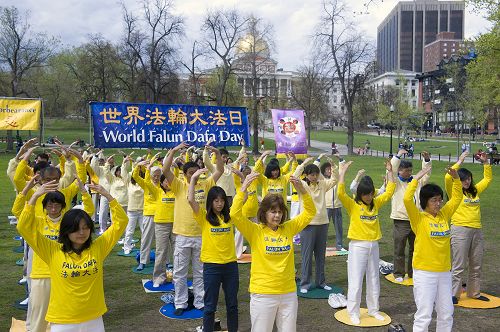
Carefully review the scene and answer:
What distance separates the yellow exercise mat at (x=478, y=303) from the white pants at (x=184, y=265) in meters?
3.92

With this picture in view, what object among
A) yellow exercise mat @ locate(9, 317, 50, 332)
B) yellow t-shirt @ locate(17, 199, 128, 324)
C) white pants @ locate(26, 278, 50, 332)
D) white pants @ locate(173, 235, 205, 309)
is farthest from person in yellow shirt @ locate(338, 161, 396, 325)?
yellow exercise mat @ locate(9, 317, 50, 332)

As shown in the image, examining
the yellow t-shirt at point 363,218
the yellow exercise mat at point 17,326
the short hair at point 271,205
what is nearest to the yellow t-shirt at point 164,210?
the yellow exercise mat at point 17,326

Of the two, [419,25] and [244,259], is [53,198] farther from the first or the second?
[419,25]

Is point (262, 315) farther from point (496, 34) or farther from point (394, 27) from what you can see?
point (394, 27)

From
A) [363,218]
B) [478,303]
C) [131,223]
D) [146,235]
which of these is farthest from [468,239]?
[131,223]

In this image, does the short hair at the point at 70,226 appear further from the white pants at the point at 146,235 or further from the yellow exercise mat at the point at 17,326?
the white pants at the point at 146,235

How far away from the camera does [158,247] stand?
7664 mm

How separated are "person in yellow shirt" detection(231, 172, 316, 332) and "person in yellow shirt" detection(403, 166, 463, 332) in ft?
4.88

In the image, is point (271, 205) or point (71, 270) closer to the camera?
point (71, 270)

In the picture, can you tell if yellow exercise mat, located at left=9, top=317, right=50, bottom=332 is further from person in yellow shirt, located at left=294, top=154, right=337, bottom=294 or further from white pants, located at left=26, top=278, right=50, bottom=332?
person in yellow shirt, located at left=294, top=154, right=337, bottom=294

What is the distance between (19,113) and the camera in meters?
11.5

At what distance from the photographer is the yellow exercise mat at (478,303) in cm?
700

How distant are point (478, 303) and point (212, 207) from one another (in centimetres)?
449

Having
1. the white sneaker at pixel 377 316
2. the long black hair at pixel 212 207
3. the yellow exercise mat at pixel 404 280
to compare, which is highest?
the long black hair at pixel 212 207
